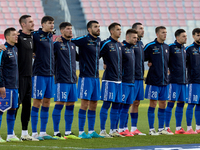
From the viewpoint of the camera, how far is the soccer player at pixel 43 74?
7289 millimetres

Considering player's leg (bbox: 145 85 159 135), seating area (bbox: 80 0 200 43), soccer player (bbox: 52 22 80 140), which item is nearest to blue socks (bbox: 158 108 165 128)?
player's leg (bbox: 145 85 159 135)

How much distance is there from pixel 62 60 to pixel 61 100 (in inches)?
29.0

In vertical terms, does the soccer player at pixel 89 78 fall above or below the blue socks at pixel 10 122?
above

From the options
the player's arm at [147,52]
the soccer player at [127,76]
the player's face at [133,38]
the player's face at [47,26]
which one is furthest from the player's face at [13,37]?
the player's arm at [147,52]

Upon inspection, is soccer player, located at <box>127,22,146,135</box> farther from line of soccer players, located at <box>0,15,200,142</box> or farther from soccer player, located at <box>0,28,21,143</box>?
soccer player, located at <box>0,28,21,143</box>

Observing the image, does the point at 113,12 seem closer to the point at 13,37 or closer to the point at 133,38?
the point at 133,38

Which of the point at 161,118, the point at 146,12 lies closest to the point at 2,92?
the point at 161,118

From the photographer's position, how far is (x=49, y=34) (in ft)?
24.6

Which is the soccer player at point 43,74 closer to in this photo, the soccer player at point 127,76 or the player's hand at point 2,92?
the player's hand at point 2,92

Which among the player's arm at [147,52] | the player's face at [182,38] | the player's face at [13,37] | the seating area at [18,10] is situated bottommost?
the player's arm at [147,52]

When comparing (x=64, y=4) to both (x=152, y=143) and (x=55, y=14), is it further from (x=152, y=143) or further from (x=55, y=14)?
(x=152, y=143)

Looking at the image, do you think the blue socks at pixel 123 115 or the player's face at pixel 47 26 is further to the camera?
the blue socks at pixel 123 115

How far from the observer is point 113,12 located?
24.4 meters

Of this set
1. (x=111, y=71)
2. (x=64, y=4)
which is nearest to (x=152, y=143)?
(x=111, y=71)
